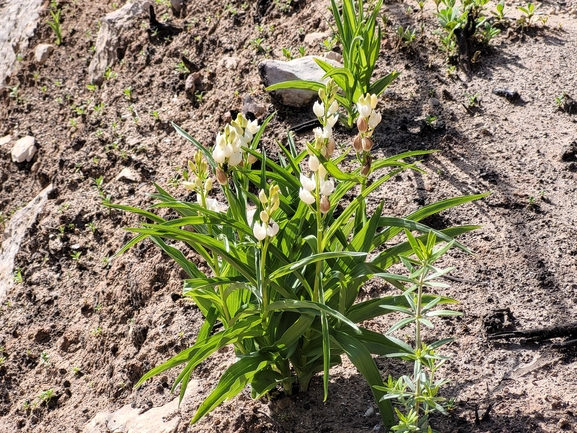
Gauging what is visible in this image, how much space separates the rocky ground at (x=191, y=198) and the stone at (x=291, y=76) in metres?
0.09

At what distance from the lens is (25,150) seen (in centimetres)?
475

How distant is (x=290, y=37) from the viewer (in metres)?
4.34

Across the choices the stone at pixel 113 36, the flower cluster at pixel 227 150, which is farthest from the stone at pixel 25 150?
the flower cluster at pixel 227 150

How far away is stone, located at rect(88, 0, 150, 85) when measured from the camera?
4965mm

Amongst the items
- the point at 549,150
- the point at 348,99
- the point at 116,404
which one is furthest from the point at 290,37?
the point at 116,404

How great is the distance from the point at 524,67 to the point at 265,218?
2.58 metres

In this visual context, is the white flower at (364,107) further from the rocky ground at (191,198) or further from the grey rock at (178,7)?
the grey rock at (178,7)

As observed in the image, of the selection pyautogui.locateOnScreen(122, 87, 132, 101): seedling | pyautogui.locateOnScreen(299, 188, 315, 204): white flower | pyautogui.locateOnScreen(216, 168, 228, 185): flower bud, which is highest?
pyautogui.locateOnScreen(216, 168, 228, 185): flower bud

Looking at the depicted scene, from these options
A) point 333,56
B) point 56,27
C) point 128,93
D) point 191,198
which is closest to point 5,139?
point 56,27

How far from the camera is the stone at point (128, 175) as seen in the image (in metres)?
3.93

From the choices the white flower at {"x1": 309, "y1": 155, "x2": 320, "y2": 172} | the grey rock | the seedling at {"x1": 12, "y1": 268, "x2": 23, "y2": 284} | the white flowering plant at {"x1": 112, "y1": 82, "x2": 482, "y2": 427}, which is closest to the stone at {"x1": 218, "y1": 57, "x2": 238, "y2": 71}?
the grey rock

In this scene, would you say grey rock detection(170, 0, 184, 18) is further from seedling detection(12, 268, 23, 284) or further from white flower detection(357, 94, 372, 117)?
white flower detection(357, 94, 372, 117)

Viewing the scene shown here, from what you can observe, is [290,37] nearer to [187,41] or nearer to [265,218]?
[187,41]

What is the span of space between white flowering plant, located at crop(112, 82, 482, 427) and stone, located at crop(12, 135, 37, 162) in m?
2.75
